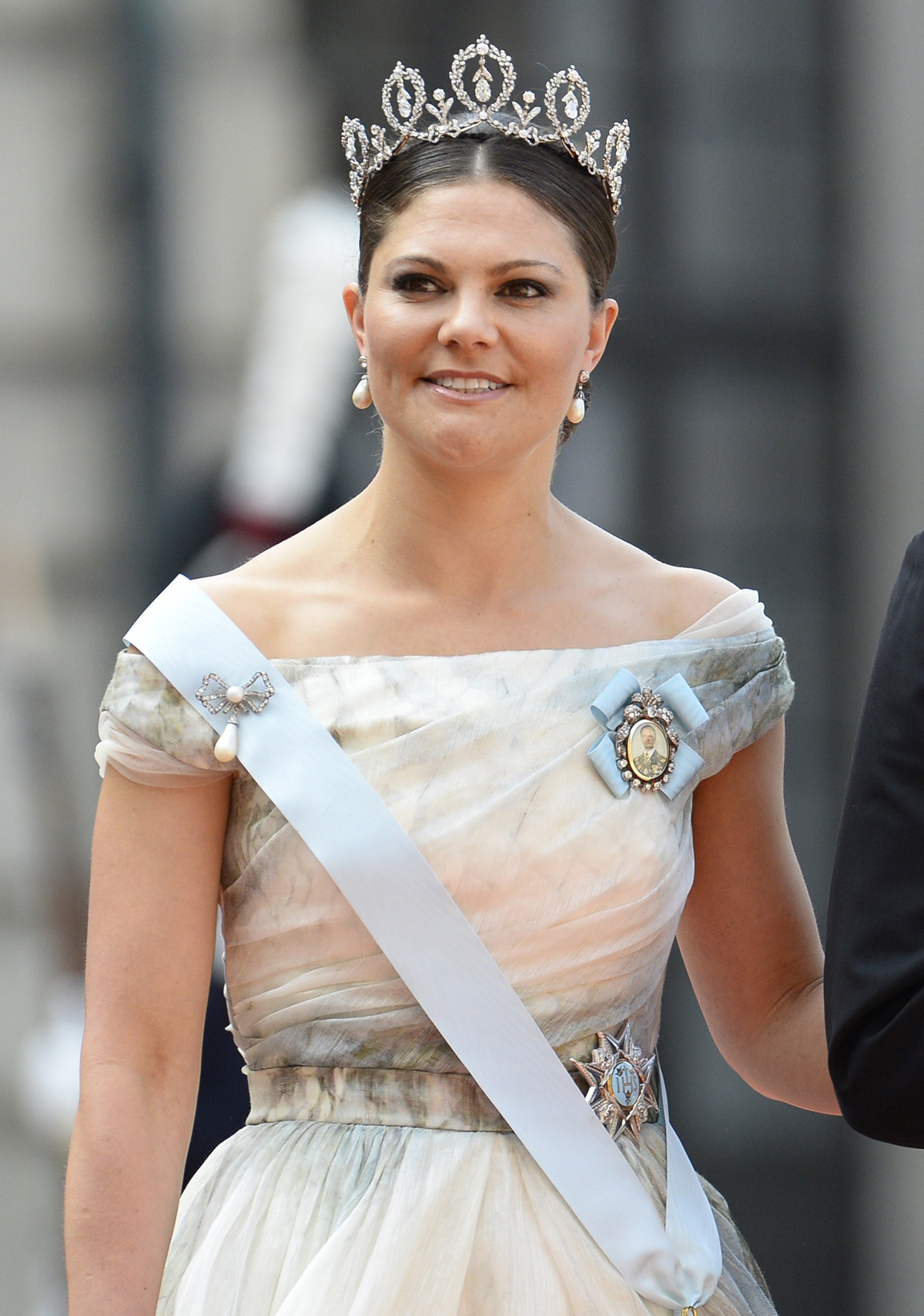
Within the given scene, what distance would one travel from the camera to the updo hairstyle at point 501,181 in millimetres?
2045

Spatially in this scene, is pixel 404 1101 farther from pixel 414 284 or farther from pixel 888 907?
pixel 414 284

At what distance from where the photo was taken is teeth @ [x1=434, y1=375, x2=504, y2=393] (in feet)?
6.52

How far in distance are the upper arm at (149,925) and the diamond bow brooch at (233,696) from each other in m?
0.09

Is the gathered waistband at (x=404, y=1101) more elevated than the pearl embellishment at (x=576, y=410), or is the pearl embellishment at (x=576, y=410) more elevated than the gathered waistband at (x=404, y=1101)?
the pearl embellishment at (x=576, y=410)

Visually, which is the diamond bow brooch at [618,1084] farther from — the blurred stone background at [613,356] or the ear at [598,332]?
the blurred stone background at [613,356]

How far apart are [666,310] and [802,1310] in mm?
2590

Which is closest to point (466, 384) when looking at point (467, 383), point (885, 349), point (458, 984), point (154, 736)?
point (467, 383)

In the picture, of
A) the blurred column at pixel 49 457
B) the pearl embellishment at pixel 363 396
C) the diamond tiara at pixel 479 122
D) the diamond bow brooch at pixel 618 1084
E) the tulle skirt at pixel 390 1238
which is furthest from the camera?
the blurred column at pixel 49 457

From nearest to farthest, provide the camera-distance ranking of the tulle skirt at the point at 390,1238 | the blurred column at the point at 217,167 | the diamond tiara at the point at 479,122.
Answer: the tulle skirt at the point at 390,1238
the diamond tiara at the point at 479,122
the blurred column at the point at 217,167

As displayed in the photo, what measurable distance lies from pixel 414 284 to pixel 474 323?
111 millimetres

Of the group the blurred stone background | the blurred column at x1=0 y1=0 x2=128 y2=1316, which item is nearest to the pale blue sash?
the blurred stone background

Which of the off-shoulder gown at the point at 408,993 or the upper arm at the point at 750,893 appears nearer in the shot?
the off-shoulder gown at the point at 408,993

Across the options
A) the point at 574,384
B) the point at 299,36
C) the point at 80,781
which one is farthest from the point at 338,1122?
the point at 299,36

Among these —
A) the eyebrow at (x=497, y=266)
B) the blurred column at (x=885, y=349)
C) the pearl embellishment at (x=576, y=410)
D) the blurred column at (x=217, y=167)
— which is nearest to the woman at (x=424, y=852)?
the eyebrow at (x=497, y=266)
